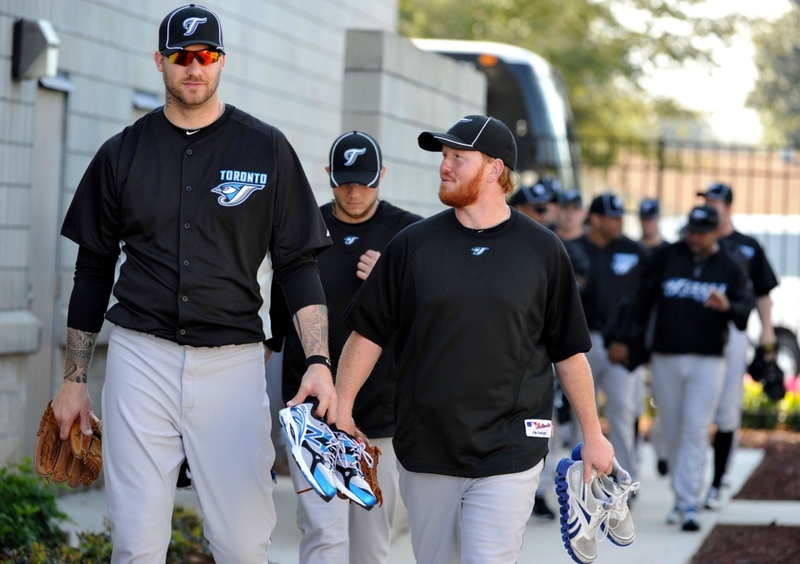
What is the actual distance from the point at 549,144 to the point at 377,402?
1158cm

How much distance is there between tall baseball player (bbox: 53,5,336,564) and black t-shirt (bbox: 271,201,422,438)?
4.02 feet

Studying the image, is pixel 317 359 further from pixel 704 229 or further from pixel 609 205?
pixel 609 205

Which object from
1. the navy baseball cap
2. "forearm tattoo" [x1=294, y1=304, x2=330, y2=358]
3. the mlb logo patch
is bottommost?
the mlb logo patch

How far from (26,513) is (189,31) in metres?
2.64

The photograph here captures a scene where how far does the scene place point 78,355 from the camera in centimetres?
401

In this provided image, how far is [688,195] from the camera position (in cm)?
4356

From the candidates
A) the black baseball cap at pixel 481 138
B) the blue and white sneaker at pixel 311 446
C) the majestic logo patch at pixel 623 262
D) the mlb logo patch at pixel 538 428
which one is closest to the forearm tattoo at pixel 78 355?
the blue and white sneaker at pixel 311 446

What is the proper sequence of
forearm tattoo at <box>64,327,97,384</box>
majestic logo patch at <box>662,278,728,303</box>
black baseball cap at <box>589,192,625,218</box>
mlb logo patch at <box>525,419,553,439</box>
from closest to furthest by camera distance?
forearm tattoo at <box>64,327,97,384</box> < mlb logo patch at <box>525,419,553,439</box> < majestic logo patch at <box>662,278,728,303</box> < black baseball cap at <box>589,192,625,218</box>

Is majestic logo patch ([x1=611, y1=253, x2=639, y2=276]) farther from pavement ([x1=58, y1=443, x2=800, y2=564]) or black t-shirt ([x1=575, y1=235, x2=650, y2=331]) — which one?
pavement ([x1=58, y1=443, x2=800, y2=564])

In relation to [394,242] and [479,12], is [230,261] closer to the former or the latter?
[394,242]

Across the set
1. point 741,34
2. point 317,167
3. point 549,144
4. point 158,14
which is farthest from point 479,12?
point 158,14

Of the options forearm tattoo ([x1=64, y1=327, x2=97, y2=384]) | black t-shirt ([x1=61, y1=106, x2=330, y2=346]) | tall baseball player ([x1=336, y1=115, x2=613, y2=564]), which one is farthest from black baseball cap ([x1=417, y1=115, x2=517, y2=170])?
forearm tattoo ([x1=64, y1=327, x2=97, y2=384])

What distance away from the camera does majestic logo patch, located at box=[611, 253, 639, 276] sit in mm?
9422

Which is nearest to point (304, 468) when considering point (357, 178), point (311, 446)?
point (311, 446)
